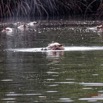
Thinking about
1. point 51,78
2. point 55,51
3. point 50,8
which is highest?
point 50,8

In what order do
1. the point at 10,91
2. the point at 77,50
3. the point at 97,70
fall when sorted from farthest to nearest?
the point at 77,50, the point at 97,70, the point at 10,91


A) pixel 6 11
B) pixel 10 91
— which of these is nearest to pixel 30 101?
pixel 10 91

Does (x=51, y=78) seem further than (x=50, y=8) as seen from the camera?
No

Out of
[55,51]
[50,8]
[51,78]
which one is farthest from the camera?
[50,8]

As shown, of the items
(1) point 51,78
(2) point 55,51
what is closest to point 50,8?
(2) point 55,51

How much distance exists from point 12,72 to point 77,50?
5773 mm

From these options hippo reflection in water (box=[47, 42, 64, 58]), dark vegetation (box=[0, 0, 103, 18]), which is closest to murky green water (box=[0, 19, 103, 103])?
hippo reflection in water (box=[47, 42, 64, 58])

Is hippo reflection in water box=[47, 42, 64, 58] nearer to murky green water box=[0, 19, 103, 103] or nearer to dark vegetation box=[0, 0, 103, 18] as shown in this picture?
murky green water box=[0, 19, 103, 103]

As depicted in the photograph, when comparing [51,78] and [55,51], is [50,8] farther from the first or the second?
[51,78]

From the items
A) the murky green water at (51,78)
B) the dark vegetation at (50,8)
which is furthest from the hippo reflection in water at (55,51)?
the dark vegetation at (50,8)

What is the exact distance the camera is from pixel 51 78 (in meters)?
12.1

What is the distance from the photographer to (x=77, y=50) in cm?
1884

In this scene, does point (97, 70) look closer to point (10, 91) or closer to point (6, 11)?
point (10, 91)

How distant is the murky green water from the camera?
9.85 meters
